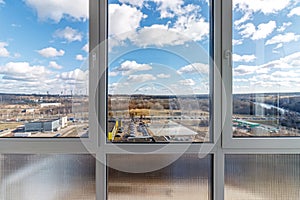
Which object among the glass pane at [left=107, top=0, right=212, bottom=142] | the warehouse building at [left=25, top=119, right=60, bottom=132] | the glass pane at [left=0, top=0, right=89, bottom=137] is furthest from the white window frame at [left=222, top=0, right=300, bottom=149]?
the warehouse building at [left=25, top=119, right=60, bottom=132]

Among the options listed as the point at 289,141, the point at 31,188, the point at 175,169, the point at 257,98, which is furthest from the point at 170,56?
the point at 31,188

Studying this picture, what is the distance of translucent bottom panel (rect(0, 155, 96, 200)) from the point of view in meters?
1.67

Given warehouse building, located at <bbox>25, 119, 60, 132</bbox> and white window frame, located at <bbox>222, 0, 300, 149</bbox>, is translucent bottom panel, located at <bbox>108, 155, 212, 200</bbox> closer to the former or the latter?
white window frame, located at <bbox>222, 0, 300, 149</bbox>

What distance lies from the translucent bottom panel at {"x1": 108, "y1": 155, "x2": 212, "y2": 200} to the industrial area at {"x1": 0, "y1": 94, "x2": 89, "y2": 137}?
17.8 inches

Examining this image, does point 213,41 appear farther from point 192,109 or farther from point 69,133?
point 69,133

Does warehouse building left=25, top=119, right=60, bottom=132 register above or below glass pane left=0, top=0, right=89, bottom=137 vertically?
below

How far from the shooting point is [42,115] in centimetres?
170

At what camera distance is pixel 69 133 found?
5.49 feet

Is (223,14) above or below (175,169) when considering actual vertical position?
above

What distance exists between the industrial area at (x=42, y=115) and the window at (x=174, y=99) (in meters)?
0.02

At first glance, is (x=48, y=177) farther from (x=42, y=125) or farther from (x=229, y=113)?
(x=229, y=113)

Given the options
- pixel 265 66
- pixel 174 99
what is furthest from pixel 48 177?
pixel 265 66

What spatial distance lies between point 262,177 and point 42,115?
5.40 feet

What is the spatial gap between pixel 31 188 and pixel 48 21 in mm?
1203
